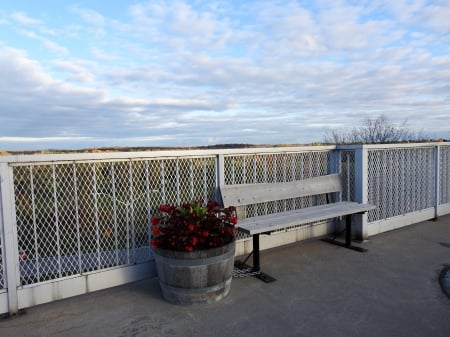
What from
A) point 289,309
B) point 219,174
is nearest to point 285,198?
point 219,174

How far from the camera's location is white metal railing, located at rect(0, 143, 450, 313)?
297cm

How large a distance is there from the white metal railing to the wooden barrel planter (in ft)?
2.24

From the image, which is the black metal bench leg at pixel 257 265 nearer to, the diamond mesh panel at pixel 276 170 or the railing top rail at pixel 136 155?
the diamond mesh panel at pixel 276 170

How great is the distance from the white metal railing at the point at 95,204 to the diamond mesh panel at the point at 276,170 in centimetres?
1

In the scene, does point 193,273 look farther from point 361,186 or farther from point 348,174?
point 348,174

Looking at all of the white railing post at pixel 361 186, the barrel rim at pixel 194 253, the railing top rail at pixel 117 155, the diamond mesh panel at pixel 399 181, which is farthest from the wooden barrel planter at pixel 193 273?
the diamond mesh panel at pixel 399 181

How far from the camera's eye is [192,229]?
294 cm

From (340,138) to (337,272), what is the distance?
34.8ft

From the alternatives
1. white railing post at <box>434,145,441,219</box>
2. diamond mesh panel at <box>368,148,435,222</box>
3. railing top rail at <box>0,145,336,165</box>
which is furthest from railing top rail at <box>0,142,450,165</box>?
white railing post at <box>434,145,441,219</box>

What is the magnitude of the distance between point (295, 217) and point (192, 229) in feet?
5.27

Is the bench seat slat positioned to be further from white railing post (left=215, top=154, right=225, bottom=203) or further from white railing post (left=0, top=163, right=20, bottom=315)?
white railing post (left=0, top=163, right=20, bottom=315)

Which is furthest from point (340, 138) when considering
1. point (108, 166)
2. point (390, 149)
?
point (108, 166)

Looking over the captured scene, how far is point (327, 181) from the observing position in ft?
16.3

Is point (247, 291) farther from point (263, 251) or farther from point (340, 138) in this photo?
point (340, 138)
